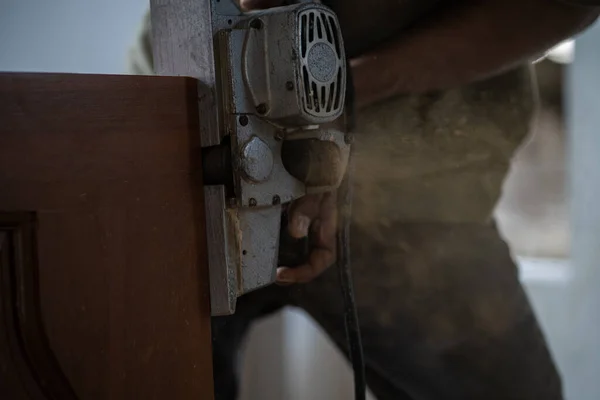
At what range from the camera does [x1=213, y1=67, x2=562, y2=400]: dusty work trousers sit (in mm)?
843

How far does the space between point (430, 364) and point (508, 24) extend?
0.45m

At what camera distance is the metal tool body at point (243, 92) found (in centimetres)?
47

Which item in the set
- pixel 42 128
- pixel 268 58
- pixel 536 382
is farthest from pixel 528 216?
pixel 42 128

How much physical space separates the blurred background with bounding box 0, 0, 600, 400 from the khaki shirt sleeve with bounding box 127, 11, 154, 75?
0.51 m

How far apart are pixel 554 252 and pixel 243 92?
4.64 feet

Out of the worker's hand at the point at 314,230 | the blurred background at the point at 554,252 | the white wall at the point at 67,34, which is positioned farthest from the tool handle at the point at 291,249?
the blurred background at the point at 554,252

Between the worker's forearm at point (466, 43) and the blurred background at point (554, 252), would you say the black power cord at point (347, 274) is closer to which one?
the worker's forearm at point (466, 43)

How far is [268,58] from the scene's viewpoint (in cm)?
48

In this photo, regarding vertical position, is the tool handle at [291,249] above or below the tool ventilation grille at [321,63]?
below

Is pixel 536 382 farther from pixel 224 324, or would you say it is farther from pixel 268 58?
pixel 268 58

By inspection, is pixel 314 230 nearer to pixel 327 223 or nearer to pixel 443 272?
pixel 327 223

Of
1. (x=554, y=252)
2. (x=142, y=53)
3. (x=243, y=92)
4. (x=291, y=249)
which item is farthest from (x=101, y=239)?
(x=554, y=252)

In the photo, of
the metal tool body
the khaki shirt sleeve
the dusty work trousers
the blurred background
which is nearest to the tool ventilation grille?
the metal tool body

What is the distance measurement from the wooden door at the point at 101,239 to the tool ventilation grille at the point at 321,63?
0.27 feet
